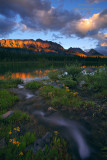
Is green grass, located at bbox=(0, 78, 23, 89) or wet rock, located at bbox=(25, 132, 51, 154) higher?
green grass, located at bbox=(0, 78, 23, 89)

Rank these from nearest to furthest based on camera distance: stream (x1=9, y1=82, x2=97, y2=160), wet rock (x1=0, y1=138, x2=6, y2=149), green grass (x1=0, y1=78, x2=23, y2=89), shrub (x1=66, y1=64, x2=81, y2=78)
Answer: wet rock (x1=0, y1=138, x2=6, y2=149)
stream (x1=9, y1=82, x2=97, y2=160)
green grass (x1=0, y1=78, x2=23, y2=89)
shrub (x1=66, y1=64, x2=81, y2=78)

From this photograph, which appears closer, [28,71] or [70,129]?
[70,129]

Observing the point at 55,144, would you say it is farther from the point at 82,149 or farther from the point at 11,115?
the point at 11,115

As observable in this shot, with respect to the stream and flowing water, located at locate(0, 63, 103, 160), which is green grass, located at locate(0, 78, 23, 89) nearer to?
the stream

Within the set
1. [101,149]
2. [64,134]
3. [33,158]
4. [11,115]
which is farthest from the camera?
[11,115]

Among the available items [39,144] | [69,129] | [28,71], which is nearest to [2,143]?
[39,144]

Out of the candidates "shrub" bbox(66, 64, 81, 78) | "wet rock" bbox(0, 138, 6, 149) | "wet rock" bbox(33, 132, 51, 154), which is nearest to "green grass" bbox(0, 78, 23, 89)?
"shrub" bbox(66, 64, 81, 78)

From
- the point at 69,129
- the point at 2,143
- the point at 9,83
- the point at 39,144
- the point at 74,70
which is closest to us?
the point at 2,143

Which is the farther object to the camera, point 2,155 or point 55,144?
point 55,144

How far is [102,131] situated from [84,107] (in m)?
1.74

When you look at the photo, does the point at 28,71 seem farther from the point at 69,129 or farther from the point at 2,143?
the point at 2,143

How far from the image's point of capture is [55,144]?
118 inches

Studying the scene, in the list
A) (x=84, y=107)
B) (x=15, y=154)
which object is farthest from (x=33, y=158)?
(x=84, y=107)

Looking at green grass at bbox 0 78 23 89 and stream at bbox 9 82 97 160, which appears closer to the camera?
stream at bbox 9 82 97 160
